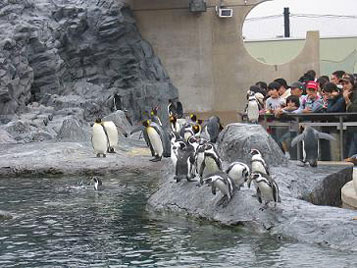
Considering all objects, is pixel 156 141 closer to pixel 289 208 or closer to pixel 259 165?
pixel 259 165

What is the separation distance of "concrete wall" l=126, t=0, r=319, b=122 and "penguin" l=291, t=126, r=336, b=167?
494 inches

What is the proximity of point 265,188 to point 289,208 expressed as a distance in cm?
27

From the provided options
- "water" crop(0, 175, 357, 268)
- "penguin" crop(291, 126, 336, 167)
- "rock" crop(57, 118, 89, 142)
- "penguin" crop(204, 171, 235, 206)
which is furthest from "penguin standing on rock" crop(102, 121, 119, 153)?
"penguin" crop(204, 171, 235, 206)

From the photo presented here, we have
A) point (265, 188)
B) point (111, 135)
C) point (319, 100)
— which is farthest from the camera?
point (111, 135)

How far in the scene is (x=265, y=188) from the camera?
693 centimetres

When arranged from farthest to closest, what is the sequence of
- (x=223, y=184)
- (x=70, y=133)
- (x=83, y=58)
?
(x=83, y=58), (x=70, y=133), (x=223, y=184)

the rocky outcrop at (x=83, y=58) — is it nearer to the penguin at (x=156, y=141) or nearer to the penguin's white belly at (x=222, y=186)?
the penguin at (x=156, y=141)

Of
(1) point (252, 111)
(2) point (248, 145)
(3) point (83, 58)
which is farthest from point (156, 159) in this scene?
(3) point (83, 58)

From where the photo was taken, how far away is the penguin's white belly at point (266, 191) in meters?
6.89

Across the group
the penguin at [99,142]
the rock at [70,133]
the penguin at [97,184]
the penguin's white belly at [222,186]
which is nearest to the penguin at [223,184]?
the penguin's white belly at [222,186]

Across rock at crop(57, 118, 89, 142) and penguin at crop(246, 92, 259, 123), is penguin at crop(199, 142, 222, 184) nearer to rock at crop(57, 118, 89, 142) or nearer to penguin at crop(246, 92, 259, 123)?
penguin at crop(246, 92, 259, 123)

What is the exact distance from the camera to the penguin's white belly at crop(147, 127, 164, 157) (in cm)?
1212

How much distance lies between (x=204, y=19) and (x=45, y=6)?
174 inches

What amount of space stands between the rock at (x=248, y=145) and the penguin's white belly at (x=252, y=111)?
1480 mm
